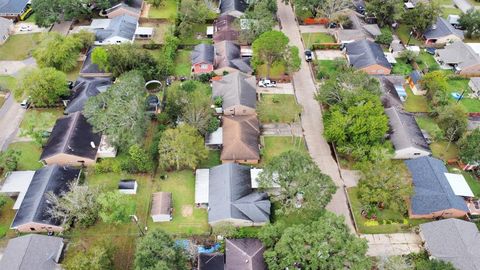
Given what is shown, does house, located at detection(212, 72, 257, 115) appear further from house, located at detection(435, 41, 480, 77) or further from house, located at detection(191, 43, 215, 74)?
house, located at detection(435, 41, 480, 77)

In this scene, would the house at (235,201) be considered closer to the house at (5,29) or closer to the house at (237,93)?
the house at (237,93)

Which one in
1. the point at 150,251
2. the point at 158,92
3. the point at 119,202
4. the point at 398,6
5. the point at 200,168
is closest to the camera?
the point at 150,251

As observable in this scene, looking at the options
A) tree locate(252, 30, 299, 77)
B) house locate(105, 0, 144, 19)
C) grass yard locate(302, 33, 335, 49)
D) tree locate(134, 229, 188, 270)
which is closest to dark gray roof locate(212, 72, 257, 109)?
tree locate(252, 30, 299, 77)

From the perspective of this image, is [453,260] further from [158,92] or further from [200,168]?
[158,92]

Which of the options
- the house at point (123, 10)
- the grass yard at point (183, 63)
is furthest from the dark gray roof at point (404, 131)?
the house at point (123, 10)

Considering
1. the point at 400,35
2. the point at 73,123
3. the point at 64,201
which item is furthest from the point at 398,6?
the point at 64,201

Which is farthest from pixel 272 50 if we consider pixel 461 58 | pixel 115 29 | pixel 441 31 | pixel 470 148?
pixel 441 31
